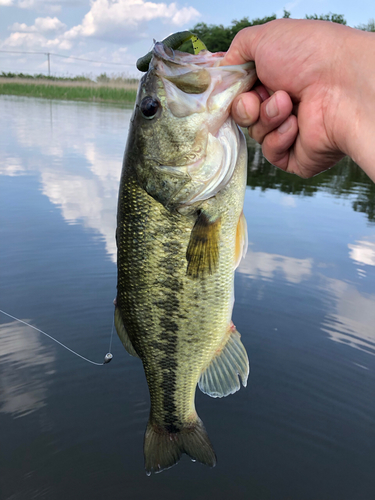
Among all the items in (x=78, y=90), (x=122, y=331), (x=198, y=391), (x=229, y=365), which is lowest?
(x=198, y=391)

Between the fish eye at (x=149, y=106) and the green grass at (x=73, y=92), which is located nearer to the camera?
the fish eye at (x=149, y=106)

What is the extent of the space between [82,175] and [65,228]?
329 cm

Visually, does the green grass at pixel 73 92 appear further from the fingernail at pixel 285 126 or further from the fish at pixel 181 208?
the fish at pixel 181 208

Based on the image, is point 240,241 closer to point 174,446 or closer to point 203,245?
point 203,245

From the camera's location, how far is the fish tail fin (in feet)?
6.98

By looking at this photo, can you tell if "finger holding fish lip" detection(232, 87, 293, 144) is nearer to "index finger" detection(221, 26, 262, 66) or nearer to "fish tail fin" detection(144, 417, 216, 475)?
"index finger" detection(221, 26, 262, 66)

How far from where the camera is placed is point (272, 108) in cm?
175

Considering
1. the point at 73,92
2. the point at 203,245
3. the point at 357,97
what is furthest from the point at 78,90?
the point at 357,97

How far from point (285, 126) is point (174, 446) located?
5.38 ft

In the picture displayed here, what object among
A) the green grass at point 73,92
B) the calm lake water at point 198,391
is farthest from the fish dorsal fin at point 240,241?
the green grass at point 73,92

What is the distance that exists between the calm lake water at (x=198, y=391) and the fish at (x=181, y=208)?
1526mm

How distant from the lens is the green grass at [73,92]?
106ft

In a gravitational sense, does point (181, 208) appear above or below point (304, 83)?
below

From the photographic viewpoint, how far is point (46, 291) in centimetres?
472
